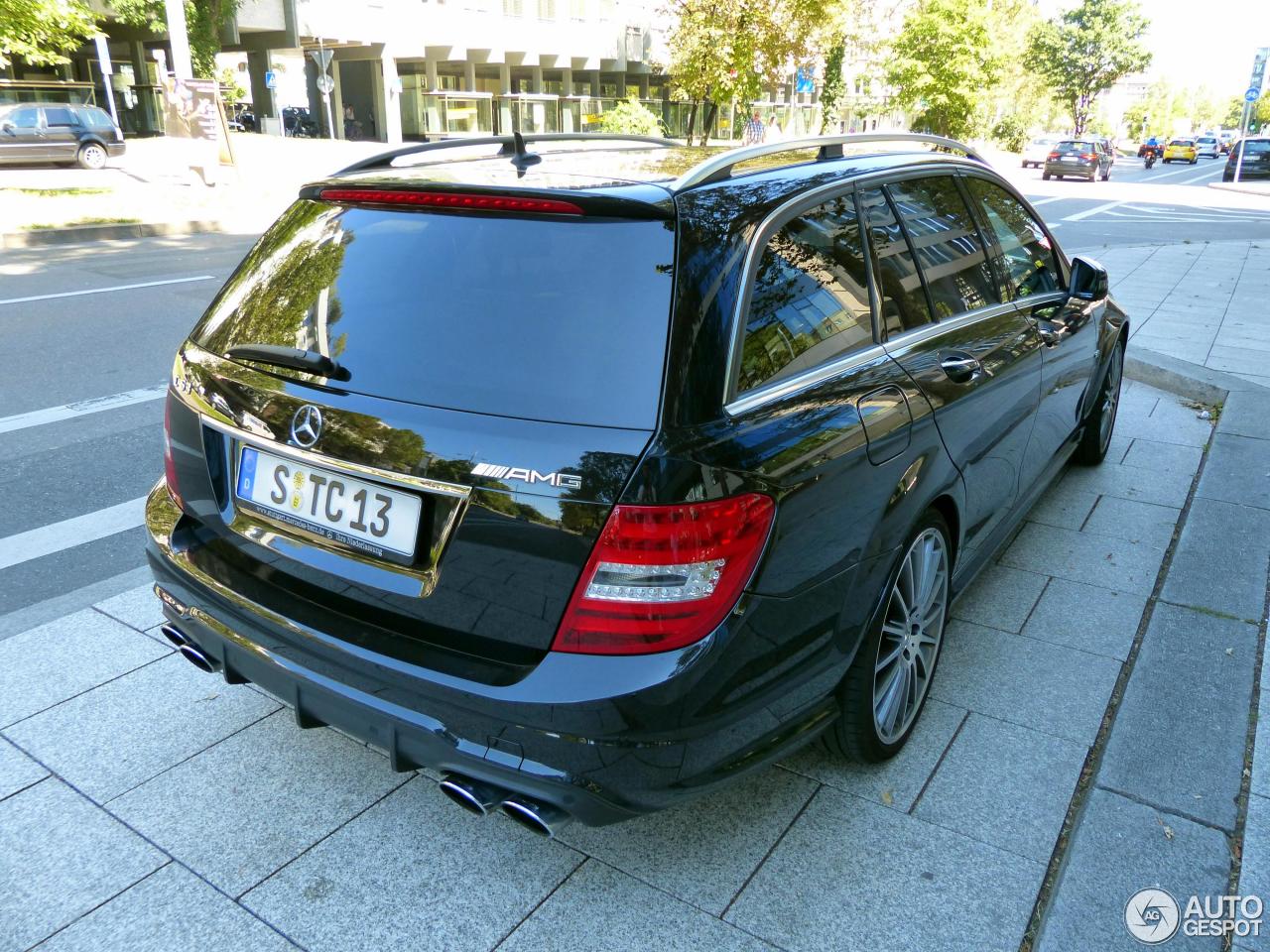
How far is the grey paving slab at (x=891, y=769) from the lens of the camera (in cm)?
276

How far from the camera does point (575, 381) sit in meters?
2.04

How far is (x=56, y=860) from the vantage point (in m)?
2.44

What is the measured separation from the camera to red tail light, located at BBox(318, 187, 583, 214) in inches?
88.4

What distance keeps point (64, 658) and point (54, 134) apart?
24.9 metres

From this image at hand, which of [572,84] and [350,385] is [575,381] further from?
[572,84]

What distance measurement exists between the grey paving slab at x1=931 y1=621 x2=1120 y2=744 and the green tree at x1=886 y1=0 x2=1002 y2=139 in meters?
33.5

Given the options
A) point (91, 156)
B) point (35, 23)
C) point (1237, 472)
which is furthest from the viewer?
point (91, 156)

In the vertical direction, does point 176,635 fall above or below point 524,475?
below

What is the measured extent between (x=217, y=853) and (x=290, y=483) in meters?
0.97

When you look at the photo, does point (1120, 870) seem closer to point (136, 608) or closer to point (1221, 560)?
point (1221, 560)

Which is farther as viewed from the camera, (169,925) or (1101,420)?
(1101,420)

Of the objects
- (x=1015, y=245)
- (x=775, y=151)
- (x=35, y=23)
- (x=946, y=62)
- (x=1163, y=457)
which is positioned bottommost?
(x=1163, y=457)

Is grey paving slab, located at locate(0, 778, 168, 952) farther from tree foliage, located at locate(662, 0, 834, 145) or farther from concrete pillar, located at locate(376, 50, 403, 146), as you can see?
concrete pillar, located at locate(376, 50, 403, 146)

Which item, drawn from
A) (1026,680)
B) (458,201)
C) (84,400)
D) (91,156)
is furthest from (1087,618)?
(91,156)
